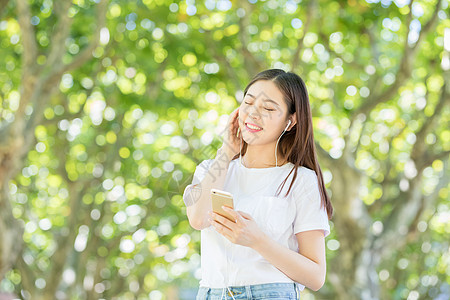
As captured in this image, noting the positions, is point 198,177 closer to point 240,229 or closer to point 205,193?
point 205,193

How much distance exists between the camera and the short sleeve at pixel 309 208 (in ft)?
8.14

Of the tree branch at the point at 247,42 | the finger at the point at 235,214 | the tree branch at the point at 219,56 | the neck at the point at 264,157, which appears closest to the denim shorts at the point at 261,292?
the finger at the point at 235,214

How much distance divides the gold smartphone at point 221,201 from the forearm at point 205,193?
219 mm

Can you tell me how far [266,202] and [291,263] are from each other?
26 centimetres

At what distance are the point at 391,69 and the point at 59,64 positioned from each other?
16.2ft

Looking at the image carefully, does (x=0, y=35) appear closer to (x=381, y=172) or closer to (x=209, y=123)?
(x=209, y=123)

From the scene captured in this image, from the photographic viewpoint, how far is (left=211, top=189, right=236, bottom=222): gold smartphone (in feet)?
7.45

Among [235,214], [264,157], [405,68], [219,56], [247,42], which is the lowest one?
[235,214]

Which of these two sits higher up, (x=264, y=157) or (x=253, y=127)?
(x=253, y=127)

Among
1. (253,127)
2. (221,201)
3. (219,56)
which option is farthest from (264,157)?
(219,56)

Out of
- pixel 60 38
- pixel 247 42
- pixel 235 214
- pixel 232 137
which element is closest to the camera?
pixel 235 214

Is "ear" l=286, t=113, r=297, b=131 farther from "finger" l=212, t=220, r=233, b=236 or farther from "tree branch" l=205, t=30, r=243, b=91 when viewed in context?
"tree branch" l=205, t=30, r=243, b=91

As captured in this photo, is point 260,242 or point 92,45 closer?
point 260,242

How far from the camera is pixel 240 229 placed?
2299 mm
